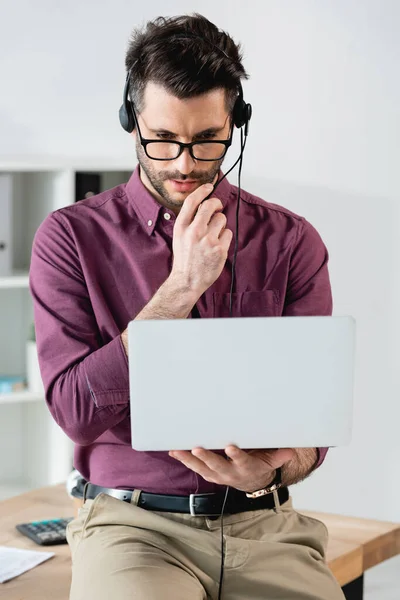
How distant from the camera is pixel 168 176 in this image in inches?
70.7

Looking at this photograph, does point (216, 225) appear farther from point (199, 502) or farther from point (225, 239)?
point (199, 502)

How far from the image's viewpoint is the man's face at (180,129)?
175 cm

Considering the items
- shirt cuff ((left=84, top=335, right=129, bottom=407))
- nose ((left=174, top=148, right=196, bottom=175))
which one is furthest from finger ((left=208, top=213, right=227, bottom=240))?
shirt cuff ((left=84, top=335, right=129, bottom=407))

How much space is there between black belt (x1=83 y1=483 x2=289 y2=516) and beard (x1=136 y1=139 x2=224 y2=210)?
560mm

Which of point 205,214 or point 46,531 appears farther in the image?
point 46,531

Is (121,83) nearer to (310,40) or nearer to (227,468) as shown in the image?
(310,40)

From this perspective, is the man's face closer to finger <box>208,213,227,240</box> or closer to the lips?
the lips

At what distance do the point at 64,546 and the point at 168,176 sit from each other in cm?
85

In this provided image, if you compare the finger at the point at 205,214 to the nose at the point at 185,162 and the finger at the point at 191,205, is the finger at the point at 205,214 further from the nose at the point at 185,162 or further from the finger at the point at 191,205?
the nose at the point at 185,162

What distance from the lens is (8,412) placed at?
3676 millimetres

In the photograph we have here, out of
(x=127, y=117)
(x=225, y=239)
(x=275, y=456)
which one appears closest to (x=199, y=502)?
(x=275, y=456)

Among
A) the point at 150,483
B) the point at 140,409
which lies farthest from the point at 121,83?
the point at 140,409

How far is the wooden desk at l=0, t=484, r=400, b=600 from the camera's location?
1.82 metres

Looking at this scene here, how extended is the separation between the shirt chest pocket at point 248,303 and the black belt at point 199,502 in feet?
1.15
